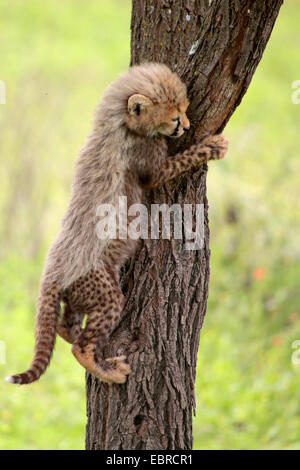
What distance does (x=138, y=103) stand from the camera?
3.86 metres

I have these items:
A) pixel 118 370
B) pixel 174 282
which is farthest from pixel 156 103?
pixel 118 370

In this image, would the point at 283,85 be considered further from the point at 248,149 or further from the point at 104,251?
the point at 104,251

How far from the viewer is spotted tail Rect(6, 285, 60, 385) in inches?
146

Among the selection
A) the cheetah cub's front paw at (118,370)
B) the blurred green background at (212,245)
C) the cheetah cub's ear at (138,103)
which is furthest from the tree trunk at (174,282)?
the blurred green background at (212,245)

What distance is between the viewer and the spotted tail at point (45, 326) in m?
3.71

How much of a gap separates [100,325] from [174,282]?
501 mm

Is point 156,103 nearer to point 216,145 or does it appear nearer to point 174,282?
point 216,145

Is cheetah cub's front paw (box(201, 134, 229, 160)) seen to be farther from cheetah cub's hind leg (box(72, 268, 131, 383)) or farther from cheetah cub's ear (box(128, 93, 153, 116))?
cheetah cub's hind leg (box(72, 268, 131, 383))

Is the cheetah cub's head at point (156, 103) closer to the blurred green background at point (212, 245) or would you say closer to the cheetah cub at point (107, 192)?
the cheetah cub at point (107, 192)

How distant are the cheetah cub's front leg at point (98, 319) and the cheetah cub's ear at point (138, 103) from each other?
0.99 m

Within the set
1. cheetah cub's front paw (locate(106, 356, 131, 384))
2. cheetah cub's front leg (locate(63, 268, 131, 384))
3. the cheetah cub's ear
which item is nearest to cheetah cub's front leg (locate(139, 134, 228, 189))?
the cheetah cub's ear

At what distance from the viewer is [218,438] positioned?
21.8 feet

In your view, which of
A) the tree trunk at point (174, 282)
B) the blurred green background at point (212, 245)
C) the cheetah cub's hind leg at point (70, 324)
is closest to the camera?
the tree trunk at point (174, 282)

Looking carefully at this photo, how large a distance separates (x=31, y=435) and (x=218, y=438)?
6.31 feet
